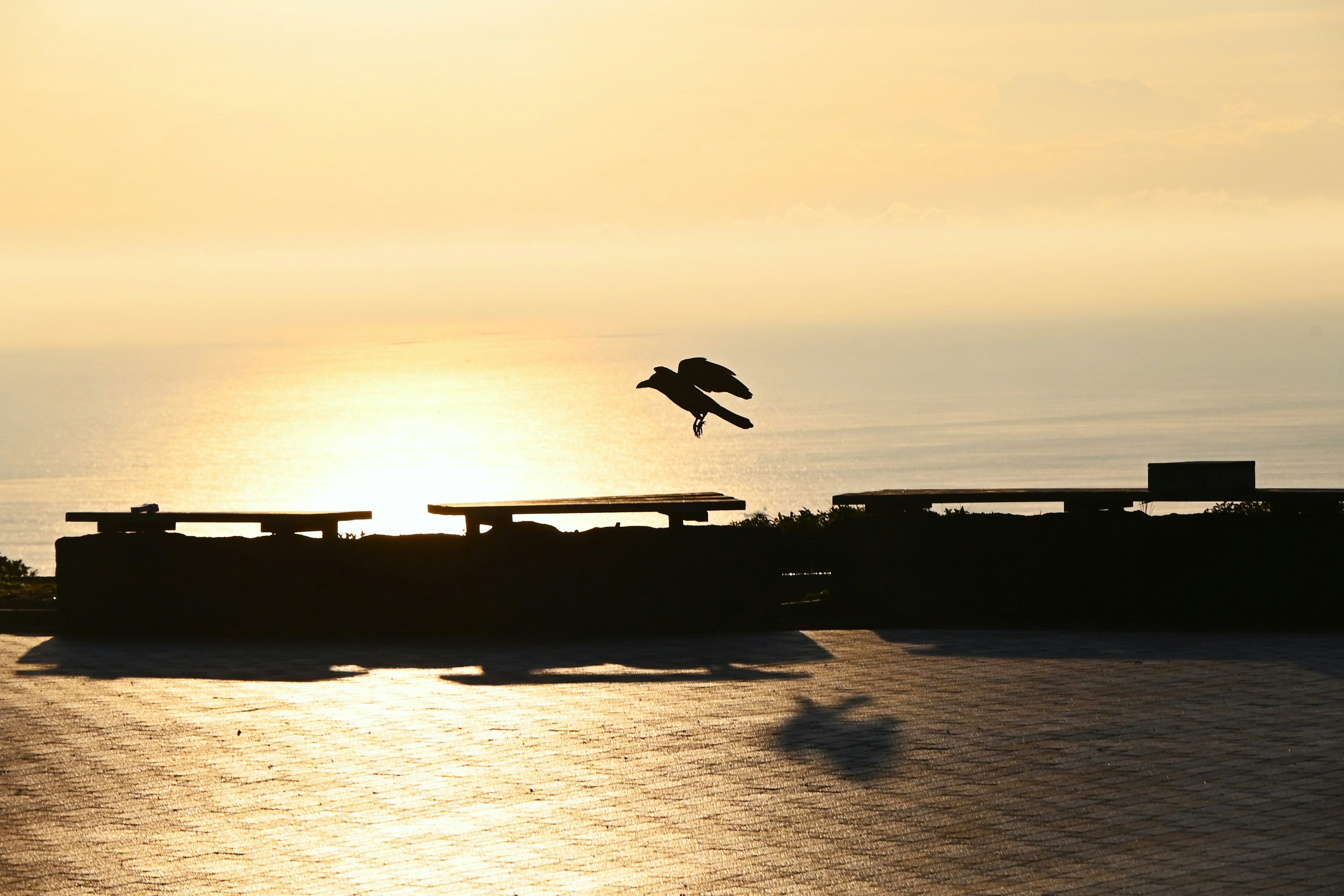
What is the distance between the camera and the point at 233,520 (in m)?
12.6

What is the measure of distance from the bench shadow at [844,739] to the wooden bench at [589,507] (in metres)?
3.07

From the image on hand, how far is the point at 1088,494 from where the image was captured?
40.4 feet

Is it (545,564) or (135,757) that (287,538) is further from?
(135,757)

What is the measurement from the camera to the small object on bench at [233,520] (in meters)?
12.4

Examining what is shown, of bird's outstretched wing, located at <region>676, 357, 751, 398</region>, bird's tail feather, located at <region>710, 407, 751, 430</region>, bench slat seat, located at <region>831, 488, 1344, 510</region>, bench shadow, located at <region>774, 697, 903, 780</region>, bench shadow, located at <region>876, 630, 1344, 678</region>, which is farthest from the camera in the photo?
bird's outstretched wing, located at <region>676, 357, 751, 398</region>

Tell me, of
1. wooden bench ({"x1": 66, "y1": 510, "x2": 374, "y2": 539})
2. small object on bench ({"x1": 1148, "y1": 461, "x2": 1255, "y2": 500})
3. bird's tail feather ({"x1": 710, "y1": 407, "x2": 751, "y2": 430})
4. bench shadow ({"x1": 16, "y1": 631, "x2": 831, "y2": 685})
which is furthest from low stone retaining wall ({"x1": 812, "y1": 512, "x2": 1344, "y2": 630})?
wooden bench ({"x1": 66, "y1": 510, "x2": 374, "y2": 539})

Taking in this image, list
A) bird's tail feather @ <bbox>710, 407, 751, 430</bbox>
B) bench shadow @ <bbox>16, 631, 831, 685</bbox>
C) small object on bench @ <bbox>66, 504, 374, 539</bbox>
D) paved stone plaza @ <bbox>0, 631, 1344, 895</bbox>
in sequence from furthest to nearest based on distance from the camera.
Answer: small object on bench @ <bbox>66, 504, 374, 539</bbox> < bird's tail feather @ <bbox>710, 407, 751, 430</bbox> < bench shadow @ <bbox>16, 631, 831, 685</bbox> < paved stone plaza @ <bbox>0, 631, 1344, 895</bbox>

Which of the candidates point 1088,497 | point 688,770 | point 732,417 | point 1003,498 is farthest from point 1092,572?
point 688,770

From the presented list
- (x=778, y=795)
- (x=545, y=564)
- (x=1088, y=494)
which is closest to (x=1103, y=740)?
(x=778, y=795)

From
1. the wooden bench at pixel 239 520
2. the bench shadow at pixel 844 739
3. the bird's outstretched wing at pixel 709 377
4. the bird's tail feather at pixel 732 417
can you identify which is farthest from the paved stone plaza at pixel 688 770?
the bird's outstretched wing at pixel 709 377

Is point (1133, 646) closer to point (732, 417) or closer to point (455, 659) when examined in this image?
point (732, 417)

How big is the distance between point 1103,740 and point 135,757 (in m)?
5.02

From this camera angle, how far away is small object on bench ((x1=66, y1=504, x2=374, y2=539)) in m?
12.4

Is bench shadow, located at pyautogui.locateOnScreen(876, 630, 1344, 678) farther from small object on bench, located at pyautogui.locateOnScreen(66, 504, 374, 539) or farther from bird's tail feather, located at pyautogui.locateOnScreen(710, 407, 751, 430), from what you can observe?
small object on bench, located at pyautogui.locateOnScreen(66, 504, 374, 539)
